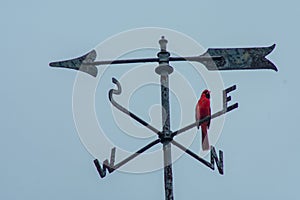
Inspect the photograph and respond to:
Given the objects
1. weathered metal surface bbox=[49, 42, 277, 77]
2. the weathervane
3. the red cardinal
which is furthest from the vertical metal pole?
the red cardinal

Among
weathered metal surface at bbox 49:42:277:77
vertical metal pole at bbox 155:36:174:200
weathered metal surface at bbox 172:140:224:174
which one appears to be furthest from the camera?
weathered metal surface at bbox 49:42:277:77

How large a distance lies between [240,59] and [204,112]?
0.40 m

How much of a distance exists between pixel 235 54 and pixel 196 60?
0.62 feet

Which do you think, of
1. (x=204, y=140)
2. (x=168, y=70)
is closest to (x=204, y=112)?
(x=204, y=140)

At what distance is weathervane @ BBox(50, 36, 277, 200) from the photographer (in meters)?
2.00

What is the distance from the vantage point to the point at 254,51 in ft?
7.57

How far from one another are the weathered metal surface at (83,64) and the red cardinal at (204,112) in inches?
22.3

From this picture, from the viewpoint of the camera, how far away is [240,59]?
2.29 meters

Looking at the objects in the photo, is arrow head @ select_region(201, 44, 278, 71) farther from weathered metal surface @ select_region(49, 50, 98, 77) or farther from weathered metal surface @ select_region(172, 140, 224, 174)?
weathered metal surface @ select_region(49, 50, 98, 77)

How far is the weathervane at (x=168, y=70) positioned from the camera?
200 centimetres

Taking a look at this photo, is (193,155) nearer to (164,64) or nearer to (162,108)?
(162,108)

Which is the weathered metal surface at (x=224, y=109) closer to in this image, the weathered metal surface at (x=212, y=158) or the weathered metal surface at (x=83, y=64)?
the weathered metal surface at (x=212, y=158)

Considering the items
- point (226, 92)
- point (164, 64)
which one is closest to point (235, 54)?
point (226, 92)

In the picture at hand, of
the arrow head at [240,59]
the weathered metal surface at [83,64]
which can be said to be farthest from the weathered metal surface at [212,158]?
the weathered metal surface at [83,64]
